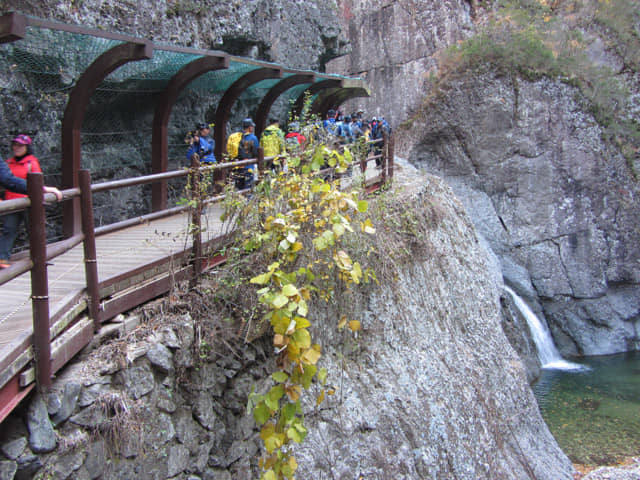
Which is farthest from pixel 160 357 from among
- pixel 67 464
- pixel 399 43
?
pixel 399 43

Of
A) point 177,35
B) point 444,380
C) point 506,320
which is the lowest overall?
point 506,320

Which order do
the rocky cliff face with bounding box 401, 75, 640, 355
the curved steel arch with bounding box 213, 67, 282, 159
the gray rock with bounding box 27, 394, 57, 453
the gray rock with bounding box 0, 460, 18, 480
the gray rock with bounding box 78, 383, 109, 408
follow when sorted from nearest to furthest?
the gray rock with bounding box 0, 460, 18, 480, the gray rock with bounding box 27, 394, 57, 453, the gray rock with bounding box 78, 383, 109, 408, the curved steel arch with bounding box 213, 67, 282, 159, the rocky cliff face with bounding box 401, 75, 640, 355

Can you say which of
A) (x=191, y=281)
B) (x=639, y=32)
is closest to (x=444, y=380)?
(x=191, y=281)

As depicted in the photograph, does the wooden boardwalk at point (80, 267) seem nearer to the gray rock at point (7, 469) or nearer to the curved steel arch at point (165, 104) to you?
the gray rock at point (7, 469)

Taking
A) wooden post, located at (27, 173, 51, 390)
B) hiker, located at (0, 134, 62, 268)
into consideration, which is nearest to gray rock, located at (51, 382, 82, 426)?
wooden post, located at (27, 173, 51, 390)

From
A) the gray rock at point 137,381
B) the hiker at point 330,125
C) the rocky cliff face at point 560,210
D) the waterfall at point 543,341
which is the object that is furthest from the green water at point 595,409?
the gray rock at point 137,381

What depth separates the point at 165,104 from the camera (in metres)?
7.91

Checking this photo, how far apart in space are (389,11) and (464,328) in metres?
18.0

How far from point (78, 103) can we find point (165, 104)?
1714mm

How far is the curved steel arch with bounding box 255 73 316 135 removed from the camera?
10.5 m

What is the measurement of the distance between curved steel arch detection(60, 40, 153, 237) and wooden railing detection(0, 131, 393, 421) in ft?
7.06

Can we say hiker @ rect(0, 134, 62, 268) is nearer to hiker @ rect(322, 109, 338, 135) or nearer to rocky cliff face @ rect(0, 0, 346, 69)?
rocky cliff face @ rect(0, 0, 346, 69)

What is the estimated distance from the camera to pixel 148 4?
8.67 metres

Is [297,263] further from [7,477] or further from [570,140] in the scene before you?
[570,140]
